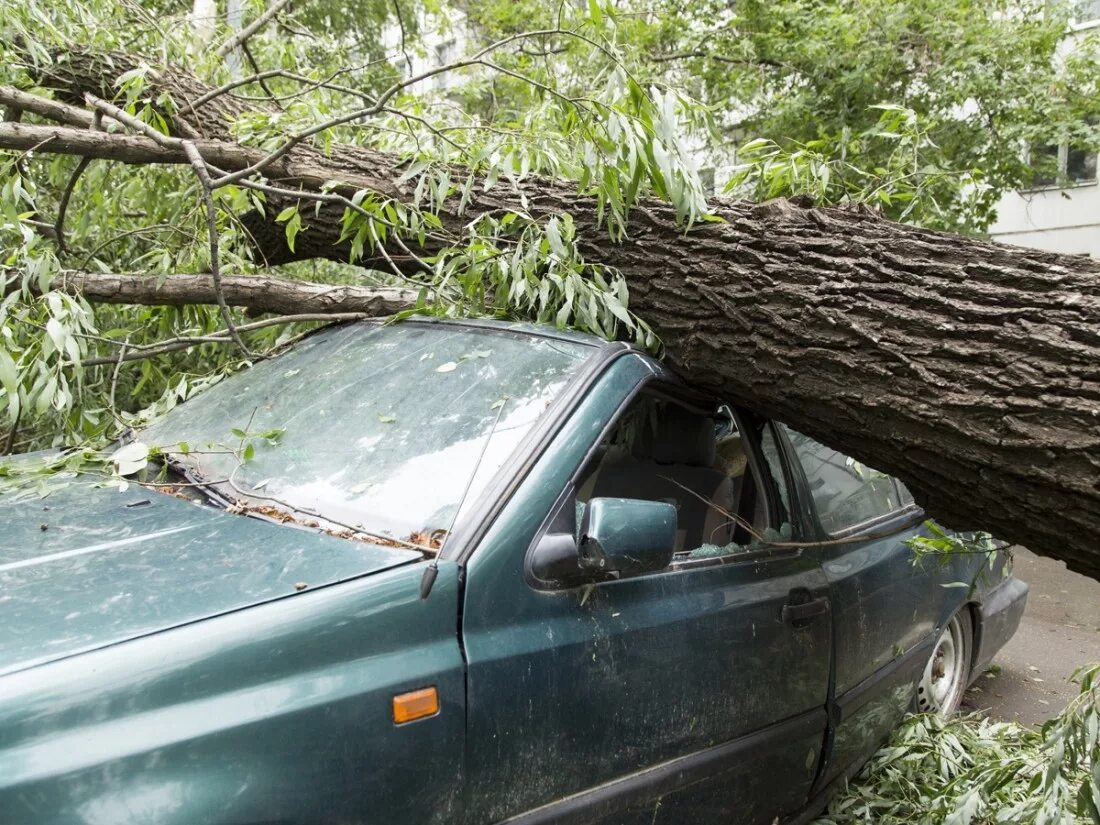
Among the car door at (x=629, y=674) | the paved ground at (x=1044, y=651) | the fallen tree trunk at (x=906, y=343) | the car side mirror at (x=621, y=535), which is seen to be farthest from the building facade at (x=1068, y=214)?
the car side mirror at (x=621, y=535)

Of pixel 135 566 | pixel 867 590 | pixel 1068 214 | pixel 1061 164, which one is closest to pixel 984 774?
pixel 867 590

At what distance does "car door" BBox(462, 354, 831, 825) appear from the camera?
217cm

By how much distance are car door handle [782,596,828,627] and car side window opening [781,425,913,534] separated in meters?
0.31

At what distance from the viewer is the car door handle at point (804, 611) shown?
291cm

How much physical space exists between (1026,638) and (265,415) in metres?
5.15

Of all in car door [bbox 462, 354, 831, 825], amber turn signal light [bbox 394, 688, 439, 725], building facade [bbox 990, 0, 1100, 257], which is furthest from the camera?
building facade [bbox 990, 0, 1100, 257]

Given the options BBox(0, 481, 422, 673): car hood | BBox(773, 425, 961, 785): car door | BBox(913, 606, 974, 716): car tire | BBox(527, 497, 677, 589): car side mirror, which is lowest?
BBox(913, 606, 974, 716): car tire

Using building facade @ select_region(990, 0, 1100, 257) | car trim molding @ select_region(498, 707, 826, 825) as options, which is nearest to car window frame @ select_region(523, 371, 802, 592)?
car trim molding @ select_region(498, 707, 826, 825)

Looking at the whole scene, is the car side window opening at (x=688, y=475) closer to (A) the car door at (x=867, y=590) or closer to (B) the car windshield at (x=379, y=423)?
(A) the car door at (x=867, y=590)

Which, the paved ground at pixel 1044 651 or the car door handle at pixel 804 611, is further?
the paved ground at pixel 1044 651

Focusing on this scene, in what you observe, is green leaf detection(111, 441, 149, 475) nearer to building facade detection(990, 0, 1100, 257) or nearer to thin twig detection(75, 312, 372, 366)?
thin twig detection(75, 312, 372, 366)

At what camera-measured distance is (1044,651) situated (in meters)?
5.80

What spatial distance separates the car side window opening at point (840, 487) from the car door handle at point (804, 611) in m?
0.31

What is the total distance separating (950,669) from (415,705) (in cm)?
333
